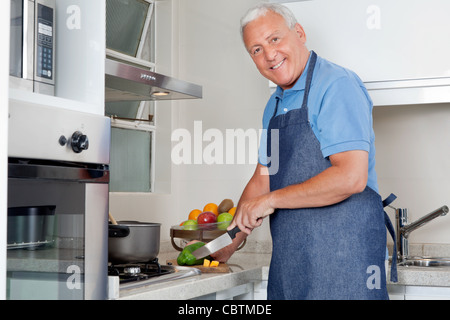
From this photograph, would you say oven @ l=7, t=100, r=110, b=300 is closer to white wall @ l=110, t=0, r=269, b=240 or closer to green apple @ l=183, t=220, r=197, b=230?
green apple @ l=183, t=220, r=197, b=230

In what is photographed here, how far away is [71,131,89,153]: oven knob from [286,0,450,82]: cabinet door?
4.01 feet

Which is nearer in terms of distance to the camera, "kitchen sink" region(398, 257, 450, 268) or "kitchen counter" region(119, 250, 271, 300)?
"kitchen counter" region(119, 250, 271, 300)

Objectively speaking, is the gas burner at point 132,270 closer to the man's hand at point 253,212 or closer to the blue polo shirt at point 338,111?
the man's hand at point 253,212

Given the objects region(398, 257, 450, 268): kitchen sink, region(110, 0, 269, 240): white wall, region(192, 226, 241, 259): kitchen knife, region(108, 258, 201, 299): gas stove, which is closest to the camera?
region(108, 258, 201, 299): gas stove

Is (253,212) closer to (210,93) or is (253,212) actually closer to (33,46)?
(33,46)

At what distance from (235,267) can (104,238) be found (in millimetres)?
779

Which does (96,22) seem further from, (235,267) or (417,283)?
(417,283)

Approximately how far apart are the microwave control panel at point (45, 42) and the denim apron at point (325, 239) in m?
0.68

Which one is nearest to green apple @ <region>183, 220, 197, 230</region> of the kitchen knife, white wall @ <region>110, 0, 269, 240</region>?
the kitchen knife

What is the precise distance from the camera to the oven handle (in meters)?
1.23

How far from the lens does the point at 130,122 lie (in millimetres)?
2754

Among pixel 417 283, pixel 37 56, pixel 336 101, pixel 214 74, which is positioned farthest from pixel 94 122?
pixel 214 74

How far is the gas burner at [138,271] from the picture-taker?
169cm

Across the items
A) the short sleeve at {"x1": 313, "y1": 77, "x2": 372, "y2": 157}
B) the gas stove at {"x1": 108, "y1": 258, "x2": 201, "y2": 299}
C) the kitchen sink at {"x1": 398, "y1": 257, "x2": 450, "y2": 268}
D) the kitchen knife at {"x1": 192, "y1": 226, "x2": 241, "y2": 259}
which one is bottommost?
the kitchen sink at {"x1": 398, "y1": 257, "x2": 450, "y2": 268}
